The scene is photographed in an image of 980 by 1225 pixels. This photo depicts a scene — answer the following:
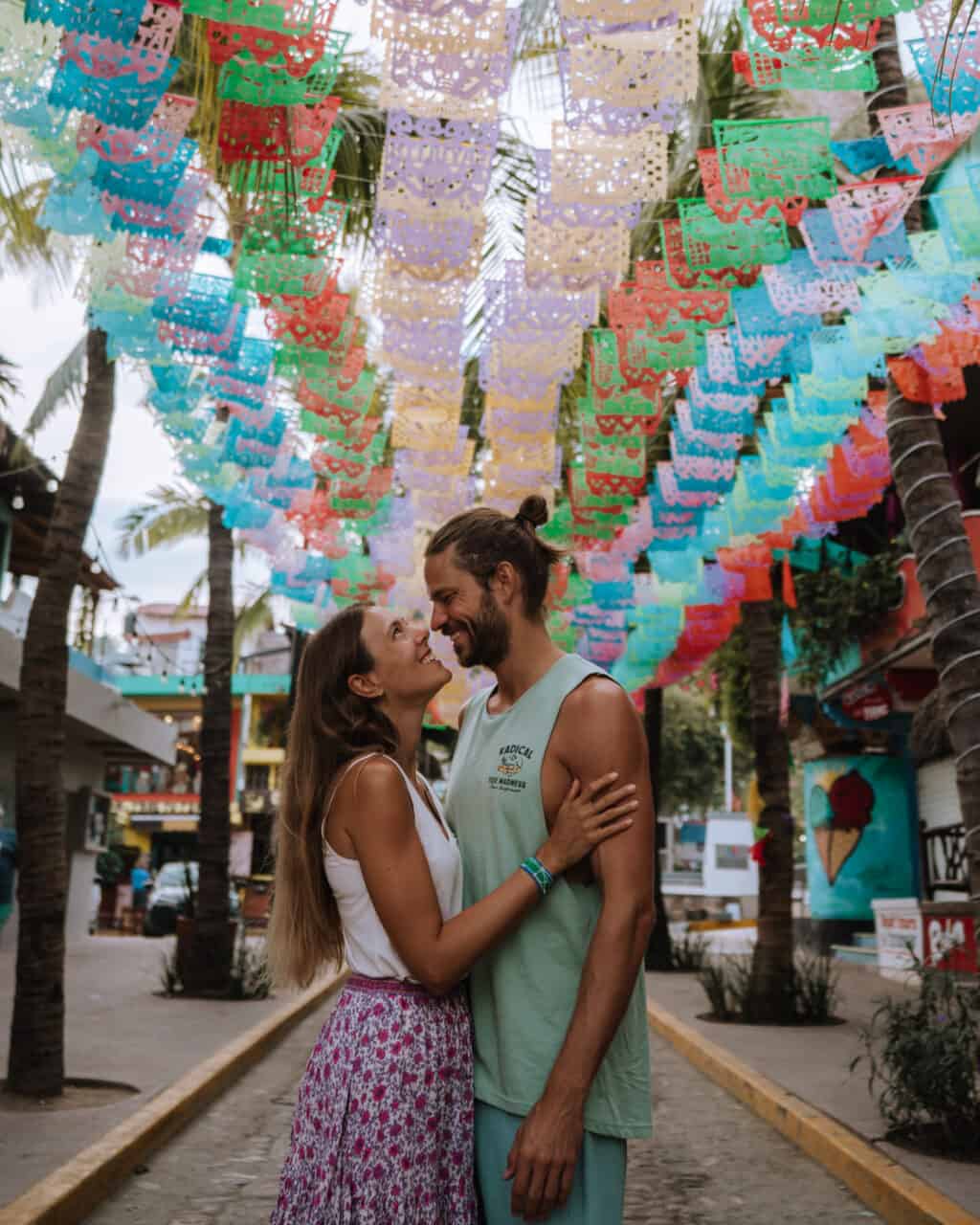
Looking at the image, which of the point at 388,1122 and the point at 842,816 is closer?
the point at 388,1122

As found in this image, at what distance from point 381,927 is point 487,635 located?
0.70 metres

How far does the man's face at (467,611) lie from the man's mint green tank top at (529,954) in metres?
0.14

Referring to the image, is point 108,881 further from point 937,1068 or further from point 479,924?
point 479,924

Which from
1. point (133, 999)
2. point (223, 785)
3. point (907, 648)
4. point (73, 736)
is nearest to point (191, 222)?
point (223, 785)

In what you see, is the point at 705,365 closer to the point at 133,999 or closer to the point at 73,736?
the point at 133,999

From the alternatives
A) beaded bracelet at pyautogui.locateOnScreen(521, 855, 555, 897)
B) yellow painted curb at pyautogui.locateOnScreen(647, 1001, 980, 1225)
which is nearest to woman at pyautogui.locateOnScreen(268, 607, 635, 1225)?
beaded bracelet at pyautogui.locateOnScreen(521, 855, 555, 897)

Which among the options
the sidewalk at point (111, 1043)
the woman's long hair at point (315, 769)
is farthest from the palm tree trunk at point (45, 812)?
the woman's long hair at point (315, 769)

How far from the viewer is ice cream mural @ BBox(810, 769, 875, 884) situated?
22.3 metres

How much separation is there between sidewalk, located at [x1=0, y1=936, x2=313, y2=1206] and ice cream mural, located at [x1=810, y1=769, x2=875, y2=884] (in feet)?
38.0

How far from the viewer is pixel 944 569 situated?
21.8 ft

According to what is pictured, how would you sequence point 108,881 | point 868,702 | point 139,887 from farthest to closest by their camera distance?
1. point 139,887
2. point 108,881
3. point 868,702

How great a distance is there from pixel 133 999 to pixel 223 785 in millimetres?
2458

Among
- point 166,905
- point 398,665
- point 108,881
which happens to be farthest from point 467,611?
point 108,881

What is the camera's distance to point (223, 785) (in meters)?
14.3
